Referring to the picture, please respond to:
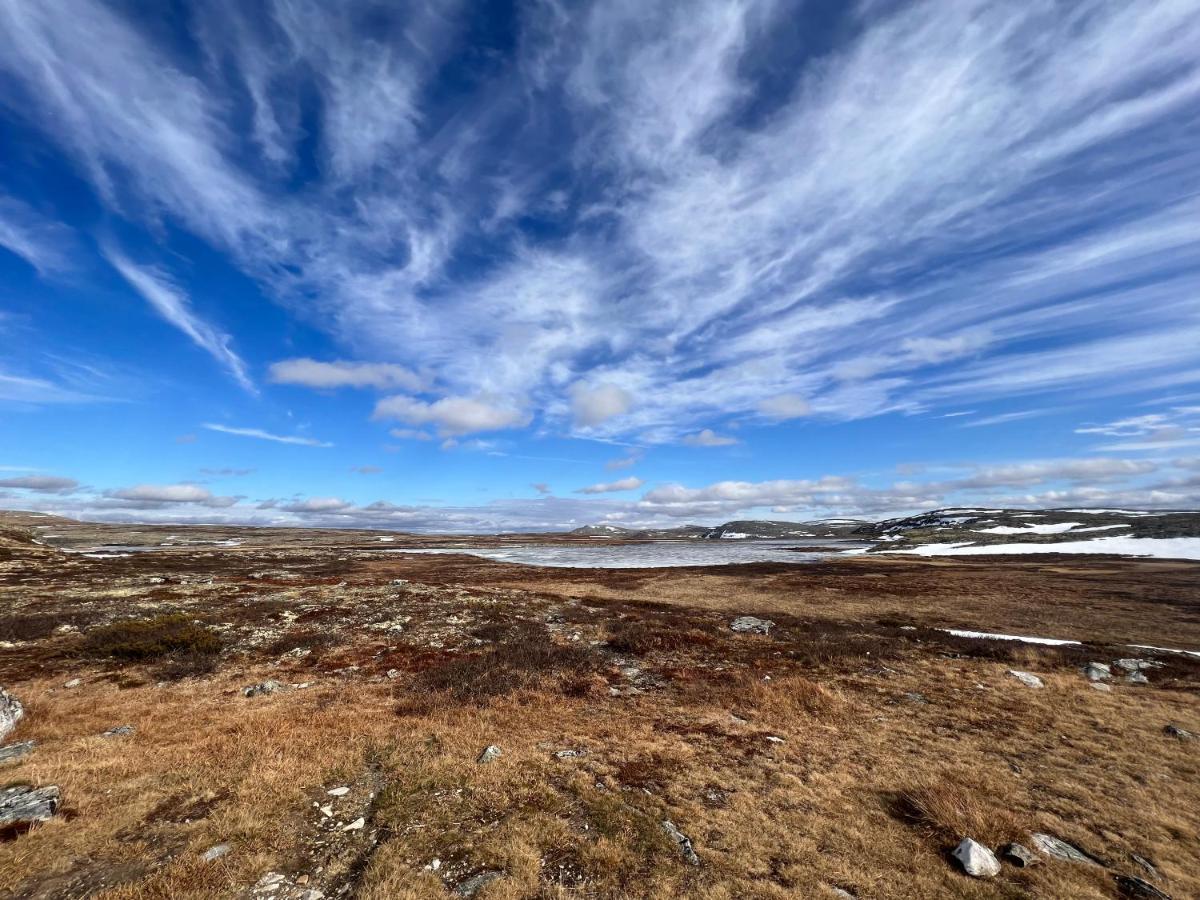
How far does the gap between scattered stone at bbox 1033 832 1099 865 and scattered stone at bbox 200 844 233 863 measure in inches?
588

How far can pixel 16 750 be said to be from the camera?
1273cm

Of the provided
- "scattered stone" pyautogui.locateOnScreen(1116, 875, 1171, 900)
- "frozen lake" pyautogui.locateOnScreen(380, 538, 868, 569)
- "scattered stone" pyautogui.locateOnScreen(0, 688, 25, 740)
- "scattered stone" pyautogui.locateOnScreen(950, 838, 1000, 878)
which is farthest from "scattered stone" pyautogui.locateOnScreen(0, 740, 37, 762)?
"frozen lake" pyautogui.locateOnScreen(380, 538, 868, 569)

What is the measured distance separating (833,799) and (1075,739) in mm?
9443

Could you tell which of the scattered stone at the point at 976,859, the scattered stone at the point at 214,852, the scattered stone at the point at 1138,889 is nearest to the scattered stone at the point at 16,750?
the scattered stone at the point at 214,852

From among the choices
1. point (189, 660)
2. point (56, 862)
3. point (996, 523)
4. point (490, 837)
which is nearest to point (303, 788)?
point (56, 862)

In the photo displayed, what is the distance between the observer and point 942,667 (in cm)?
2272

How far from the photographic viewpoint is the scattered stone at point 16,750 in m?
12.3

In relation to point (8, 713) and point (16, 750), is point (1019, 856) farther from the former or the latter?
point (8, 713)

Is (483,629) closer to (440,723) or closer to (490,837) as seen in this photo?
(440,723)

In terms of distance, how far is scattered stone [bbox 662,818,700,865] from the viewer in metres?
9.30

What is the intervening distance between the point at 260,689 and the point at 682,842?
54.7ft

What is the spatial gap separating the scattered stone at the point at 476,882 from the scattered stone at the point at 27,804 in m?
8.11

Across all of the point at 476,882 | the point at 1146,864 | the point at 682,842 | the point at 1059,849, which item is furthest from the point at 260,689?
the point at 1146,864

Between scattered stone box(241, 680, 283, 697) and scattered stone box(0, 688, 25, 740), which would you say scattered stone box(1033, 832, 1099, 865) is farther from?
scattered stone box(0, 688, 25, 740)
